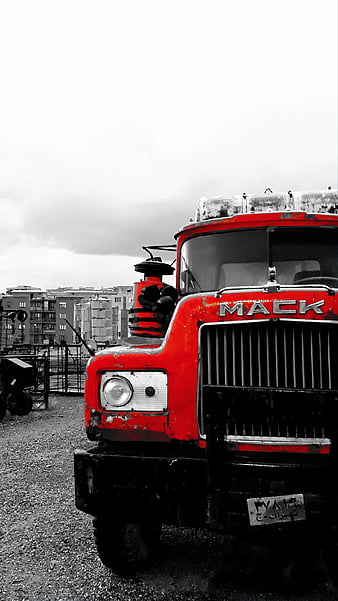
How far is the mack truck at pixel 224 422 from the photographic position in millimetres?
3006

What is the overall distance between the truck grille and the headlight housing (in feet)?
1.13

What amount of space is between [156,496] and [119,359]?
36.6 inches

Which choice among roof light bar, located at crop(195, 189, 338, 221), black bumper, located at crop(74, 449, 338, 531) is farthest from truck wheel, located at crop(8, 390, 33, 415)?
black bumper, located at crop(74, 449, 338, 531)

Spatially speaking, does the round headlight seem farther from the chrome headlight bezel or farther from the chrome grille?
the chrome grille

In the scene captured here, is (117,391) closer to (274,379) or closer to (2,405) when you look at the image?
(274,379)

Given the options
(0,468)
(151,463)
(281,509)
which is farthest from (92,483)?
(0,468)

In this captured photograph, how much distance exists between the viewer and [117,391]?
11.3 ft

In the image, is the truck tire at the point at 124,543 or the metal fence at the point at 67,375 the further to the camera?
the metal fence at the point at 67,375

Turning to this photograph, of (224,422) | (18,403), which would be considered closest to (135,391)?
(224,422)

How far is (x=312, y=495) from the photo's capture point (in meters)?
2.96

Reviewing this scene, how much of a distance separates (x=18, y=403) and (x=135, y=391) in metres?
10.4

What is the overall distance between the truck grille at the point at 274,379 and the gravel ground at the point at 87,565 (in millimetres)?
1233

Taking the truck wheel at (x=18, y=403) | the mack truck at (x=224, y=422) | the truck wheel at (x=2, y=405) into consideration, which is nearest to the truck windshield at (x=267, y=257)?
the mack truck at (x=224, y=422)

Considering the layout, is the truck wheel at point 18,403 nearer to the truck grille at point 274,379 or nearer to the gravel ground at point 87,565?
the gravel ground at point 87,565
